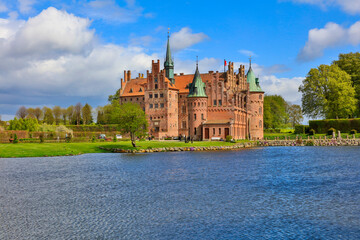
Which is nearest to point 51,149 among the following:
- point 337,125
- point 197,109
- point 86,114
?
point 197,109

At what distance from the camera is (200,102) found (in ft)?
281

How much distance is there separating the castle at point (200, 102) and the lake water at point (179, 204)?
49045 mm

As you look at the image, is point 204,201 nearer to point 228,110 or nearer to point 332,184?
point 332,184

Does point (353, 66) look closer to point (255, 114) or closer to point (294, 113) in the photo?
point (255, 114)

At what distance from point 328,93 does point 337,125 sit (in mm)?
7985

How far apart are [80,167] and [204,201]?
2108 centimetres

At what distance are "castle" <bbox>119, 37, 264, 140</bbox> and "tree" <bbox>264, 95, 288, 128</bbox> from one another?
18673 mm

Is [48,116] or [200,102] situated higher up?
[48,116]

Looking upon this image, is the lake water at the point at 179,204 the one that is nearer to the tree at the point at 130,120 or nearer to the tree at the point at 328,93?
the tree at the point at 130,120

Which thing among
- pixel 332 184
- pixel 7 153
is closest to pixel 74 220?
pixel 332 184

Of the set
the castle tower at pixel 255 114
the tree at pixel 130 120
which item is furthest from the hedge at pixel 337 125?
the tree at pixel 130 120

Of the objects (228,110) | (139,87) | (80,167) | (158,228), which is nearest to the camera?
(158,228)

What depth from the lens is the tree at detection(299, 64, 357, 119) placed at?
8375cm

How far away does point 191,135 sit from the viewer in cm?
8569
